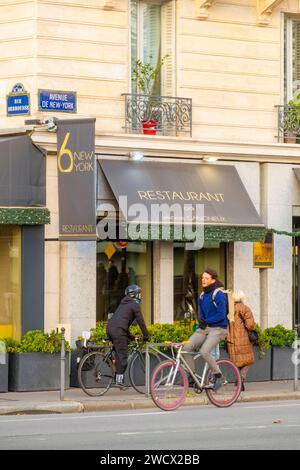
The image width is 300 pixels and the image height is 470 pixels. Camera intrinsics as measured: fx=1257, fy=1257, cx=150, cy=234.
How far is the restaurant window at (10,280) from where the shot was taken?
862 inches

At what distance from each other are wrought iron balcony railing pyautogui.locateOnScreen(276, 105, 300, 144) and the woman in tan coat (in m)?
4.60

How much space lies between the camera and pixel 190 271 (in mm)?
23953

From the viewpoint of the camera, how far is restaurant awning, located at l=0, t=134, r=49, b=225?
21.3 meters

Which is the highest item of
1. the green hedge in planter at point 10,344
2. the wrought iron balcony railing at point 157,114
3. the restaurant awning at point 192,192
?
the wrought iron balcony railing at point 157,114

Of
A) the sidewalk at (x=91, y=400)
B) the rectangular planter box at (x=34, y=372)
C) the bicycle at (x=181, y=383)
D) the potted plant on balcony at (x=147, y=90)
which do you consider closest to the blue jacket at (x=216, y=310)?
the bicycle at (x=181, y=383)

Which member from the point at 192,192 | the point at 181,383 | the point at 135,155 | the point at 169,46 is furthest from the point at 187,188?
the point at 181,383

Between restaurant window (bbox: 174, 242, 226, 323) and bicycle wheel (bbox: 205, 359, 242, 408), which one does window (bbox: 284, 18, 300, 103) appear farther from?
bicycle wheel (bbox: 205, 359, 242, 408)

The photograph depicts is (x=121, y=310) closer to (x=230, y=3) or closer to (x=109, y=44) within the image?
(x=109, y=44)

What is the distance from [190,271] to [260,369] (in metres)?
2.48

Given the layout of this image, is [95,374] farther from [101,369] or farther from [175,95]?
[175,95]

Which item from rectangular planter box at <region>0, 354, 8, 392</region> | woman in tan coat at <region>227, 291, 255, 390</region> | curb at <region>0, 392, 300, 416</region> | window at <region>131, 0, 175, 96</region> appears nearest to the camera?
curb at <region>0, 392, 300, 416</region>

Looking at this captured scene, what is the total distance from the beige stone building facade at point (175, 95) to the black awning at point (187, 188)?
223 mm

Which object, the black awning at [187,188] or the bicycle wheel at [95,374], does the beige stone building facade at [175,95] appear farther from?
the bicycle wheel at [95,374]

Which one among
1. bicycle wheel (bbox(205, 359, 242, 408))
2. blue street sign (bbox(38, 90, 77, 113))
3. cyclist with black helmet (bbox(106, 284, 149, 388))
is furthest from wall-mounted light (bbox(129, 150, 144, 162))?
bicycle wheel (bbox(205, 359, 242, 408))
